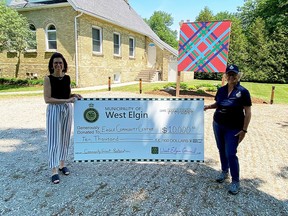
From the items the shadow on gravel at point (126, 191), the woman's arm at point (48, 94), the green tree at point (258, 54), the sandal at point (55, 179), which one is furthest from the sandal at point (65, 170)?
the green tree at point (258, 54)

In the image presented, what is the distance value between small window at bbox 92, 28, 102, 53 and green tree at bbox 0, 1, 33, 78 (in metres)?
4.52

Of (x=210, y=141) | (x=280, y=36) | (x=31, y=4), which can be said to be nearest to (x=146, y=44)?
(x=31, y=4)

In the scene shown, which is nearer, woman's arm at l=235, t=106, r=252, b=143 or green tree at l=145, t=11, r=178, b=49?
woman's arm at l=235, t=106, r=252, b=143

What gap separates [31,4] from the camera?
17828 mm

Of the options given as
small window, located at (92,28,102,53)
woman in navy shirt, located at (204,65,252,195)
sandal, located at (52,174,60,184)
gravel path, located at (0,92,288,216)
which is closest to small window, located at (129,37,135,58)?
Result: small window, located at (92,28,102,53)

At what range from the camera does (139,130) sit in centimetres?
399

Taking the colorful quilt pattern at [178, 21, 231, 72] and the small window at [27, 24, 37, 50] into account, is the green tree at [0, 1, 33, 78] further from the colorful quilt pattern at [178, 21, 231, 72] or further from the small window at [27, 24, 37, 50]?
the colorful quilt pattern at [178, 21, 231, 72]

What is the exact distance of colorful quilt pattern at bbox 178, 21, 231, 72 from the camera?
11562mm

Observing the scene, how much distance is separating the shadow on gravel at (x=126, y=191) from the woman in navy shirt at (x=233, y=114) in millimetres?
393

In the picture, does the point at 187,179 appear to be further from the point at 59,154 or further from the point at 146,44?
the point at 146,44

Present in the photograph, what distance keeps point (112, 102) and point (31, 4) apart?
57.5ft

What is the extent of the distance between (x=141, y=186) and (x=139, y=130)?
34.0 inches

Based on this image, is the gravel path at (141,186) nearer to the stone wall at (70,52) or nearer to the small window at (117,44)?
the stone wall at (70,52)

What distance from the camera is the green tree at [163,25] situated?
2649 inches
